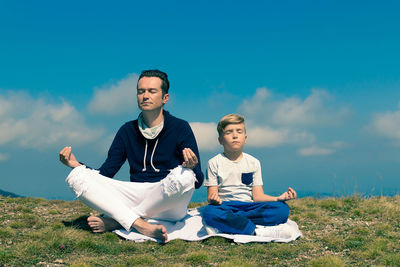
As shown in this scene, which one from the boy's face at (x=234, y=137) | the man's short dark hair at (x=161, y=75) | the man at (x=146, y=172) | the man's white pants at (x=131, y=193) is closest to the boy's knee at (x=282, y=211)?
the boy's face at (x=234, y=137)

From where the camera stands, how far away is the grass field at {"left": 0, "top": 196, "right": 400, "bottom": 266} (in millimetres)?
5172

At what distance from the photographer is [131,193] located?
659 centimetres

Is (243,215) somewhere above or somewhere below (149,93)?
below

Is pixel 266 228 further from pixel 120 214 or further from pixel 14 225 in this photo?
pixel 14 225

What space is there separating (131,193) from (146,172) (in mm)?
479

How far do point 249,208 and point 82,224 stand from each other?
128 inches

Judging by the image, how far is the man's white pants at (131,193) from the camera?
6035 millimetres

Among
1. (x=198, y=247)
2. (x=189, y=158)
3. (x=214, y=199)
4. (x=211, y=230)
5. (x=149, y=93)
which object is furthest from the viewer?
(x=149, y=93)

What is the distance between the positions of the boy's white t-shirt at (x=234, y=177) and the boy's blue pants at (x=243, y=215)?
0.77ft

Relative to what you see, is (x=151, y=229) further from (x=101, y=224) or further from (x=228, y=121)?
(x=228, y=121)

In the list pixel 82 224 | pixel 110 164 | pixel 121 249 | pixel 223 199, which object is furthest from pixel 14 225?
pixel 223 199

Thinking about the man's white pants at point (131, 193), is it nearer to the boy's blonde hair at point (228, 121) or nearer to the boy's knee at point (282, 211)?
the boy's blonde hair at point (228, 121)

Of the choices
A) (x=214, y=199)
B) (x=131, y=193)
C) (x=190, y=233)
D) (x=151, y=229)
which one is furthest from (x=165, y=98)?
(x=190, y=233)

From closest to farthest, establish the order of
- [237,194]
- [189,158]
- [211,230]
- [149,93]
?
[189,158]
[211,230]
[149,93]
[237,194]
